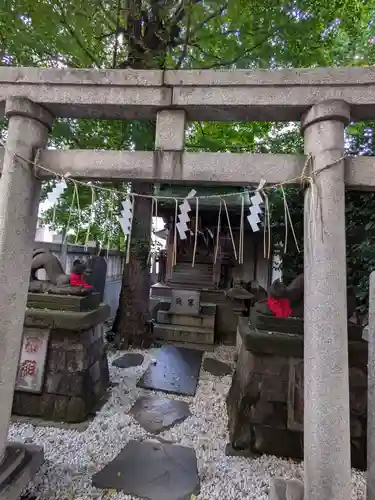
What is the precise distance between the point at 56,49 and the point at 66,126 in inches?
67.9

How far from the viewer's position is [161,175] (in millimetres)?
2330

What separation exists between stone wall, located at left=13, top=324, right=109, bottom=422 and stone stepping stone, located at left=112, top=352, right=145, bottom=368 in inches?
67.6

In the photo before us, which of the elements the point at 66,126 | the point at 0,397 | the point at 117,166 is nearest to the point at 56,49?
the point at 66,126

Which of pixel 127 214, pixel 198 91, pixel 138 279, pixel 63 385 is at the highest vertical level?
pixel 198 91

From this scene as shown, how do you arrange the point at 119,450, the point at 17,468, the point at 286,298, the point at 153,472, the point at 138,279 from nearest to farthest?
the point at 17,468, the point at 153,472, the point at 119,450, the point at 286,298, the point at 138,279

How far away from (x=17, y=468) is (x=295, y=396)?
110 inches

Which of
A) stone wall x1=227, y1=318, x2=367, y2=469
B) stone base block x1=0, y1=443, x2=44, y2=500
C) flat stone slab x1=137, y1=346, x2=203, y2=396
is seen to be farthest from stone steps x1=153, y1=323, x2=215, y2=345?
stone base block x1=0, y1=443, x2=44, y2=500

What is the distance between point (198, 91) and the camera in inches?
91.3

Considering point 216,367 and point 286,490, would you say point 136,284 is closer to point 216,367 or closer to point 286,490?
point 216,367

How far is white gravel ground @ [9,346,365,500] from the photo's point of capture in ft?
8.40

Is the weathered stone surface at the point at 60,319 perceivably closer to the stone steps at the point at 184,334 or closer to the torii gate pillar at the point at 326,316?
the torii gate pillar at the point at 326,316

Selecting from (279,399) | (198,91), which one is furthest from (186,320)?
(198,91)

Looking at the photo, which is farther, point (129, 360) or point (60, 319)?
point (129, 360)

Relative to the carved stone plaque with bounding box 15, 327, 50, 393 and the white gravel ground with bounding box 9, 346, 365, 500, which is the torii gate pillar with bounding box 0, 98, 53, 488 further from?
the carved stone plaque with bounding box 15, 327, 50, 393
